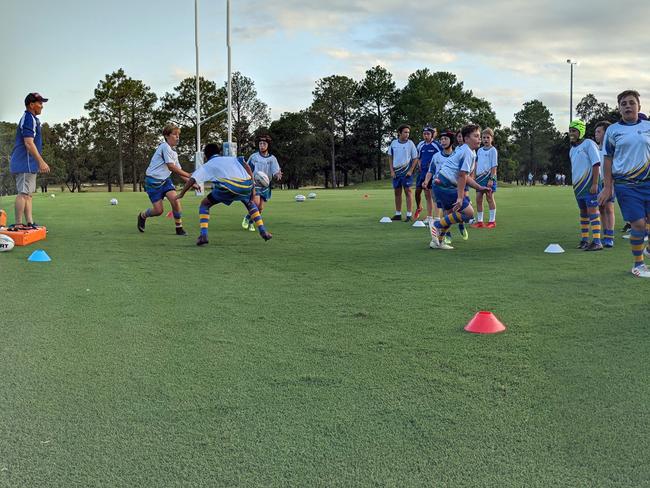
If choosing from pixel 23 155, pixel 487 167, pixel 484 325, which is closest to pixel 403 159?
pixel 487 167

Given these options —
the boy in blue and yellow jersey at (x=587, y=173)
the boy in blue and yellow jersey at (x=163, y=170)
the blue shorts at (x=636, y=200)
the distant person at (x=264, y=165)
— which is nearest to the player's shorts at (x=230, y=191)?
the boy in blue and yellow jersey at (x=163, y=170)

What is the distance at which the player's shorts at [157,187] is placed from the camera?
1223cm

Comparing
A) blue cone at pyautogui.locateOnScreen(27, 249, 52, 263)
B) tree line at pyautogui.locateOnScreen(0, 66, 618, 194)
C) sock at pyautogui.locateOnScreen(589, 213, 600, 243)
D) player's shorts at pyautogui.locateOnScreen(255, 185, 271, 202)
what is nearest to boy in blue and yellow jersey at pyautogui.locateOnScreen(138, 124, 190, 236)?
player's shorts at pyautogui.locateOnScreen(255, 185, 271, 202)

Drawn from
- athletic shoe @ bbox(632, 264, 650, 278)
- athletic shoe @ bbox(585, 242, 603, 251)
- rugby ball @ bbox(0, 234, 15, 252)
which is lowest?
athletic shoe @ bbox(632, 264, 650, 278)

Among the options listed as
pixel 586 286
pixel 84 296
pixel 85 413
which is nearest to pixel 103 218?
pixel 84 296

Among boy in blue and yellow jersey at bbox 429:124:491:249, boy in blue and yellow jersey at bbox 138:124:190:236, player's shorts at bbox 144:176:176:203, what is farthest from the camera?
player's shorts at bbox 144:176:176:203

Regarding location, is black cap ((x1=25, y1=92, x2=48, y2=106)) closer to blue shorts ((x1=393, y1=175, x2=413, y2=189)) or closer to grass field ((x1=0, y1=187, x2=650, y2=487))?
grass field ((x1=0, y1=187, x2=650, y2=487))

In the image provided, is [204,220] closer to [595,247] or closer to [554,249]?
[554,249]

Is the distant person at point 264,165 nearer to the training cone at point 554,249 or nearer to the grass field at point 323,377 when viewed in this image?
the grass field at point 323,377

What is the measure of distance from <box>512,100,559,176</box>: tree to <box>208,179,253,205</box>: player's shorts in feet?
372

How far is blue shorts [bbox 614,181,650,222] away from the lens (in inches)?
293

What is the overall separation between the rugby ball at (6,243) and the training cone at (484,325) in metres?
7.62

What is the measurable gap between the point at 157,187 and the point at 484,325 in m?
8.67

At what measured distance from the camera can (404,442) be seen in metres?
3.11
